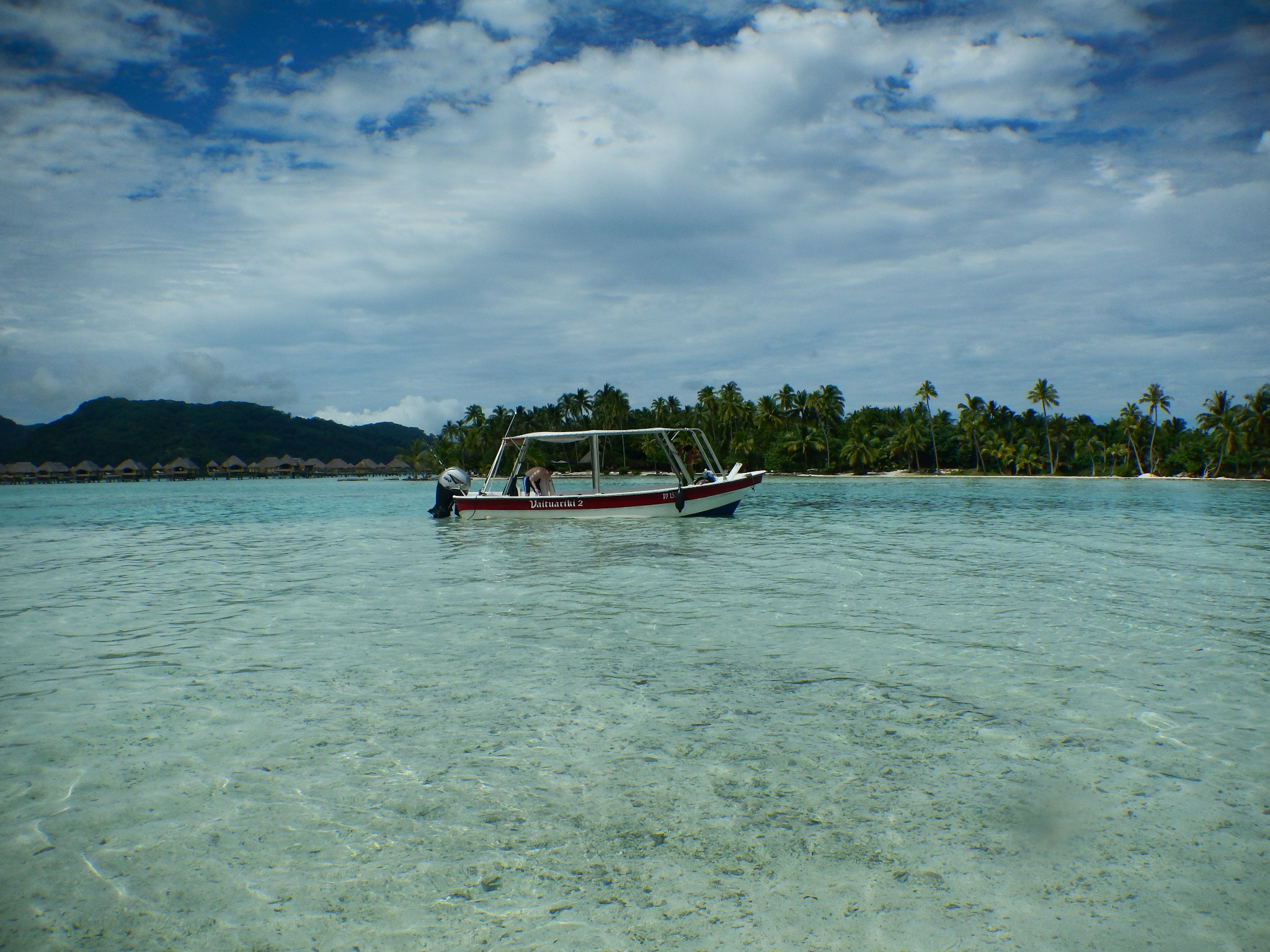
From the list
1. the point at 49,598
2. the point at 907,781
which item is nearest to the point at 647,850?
the point at 907,781

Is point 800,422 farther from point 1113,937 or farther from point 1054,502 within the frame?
point 1113,937

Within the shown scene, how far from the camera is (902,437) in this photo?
97.4 meters

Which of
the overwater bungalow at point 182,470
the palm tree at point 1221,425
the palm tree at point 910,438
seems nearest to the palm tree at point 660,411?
the palm tree at point 910,438

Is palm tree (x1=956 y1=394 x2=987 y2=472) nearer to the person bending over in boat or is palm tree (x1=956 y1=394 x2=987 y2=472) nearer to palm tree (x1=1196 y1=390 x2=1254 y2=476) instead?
palm tree (x1=1196 y1=390 x2=1254 y2=476)

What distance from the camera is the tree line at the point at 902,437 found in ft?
289

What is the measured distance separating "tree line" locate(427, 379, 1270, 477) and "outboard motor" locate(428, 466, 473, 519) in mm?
56409

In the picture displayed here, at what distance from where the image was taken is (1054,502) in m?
42.2

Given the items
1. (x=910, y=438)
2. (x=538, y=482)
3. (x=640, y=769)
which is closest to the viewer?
(x=640, y=769)

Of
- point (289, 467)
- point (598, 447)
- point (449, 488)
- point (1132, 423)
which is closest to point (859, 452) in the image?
point (1132, 423)

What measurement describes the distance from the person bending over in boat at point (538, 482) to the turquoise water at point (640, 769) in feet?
45.8

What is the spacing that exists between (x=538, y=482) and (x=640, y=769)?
21.9 m

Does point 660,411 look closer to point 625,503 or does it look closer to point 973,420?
point 973,420

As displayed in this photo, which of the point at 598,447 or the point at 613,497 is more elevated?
the point at 598,447

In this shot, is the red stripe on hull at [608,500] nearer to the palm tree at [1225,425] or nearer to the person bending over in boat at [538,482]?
the person bending over in boat at [538,482]
